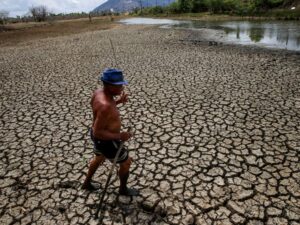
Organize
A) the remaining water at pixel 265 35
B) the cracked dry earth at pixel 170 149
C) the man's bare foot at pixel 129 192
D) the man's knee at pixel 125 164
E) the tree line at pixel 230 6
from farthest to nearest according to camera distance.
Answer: the tree line at pixel 230 6
the remaining water at pixel 265 35
the man's bare foot at pixel 129 192
the cracked dry earth at pixel 170 149
the man's knee at pixel 125 164

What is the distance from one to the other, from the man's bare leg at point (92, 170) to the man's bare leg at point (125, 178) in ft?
1.08

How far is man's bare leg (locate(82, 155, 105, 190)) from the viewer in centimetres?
380

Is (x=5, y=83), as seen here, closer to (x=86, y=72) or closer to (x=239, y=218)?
(x=86, y=72)

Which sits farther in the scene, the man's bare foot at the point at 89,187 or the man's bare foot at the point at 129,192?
the man's bare foot at the point at 89,187

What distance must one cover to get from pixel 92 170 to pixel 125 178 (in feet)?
1.70

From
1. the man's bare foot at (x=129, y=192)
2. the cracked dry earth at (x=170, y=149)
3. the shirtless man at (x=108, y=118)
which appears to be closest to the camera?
the shirtless man at (x=108, y=118)

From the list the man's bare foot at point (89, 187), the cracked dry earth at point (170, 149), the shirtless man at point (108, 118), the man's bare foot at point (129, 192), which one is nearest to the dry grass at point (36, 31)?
the cracked dry earth at point (170, 149)

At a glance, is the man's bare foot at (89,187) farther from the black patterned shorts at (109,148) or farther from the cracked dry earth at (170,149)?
the black patterned shorts at (109,148)

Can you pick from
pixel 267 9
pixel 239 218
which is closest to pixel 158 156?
pixel 239 218

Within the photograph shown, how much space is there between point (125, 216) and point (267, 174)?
2607mm

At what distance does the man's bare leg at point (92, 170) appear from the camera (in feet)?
12.5

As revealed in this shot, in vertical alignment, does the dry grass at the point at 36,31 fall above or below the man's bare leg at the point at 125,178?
above

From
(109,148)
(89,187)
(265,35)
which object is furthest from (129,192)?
(265,35)

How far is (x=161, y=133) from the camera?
613 cm
